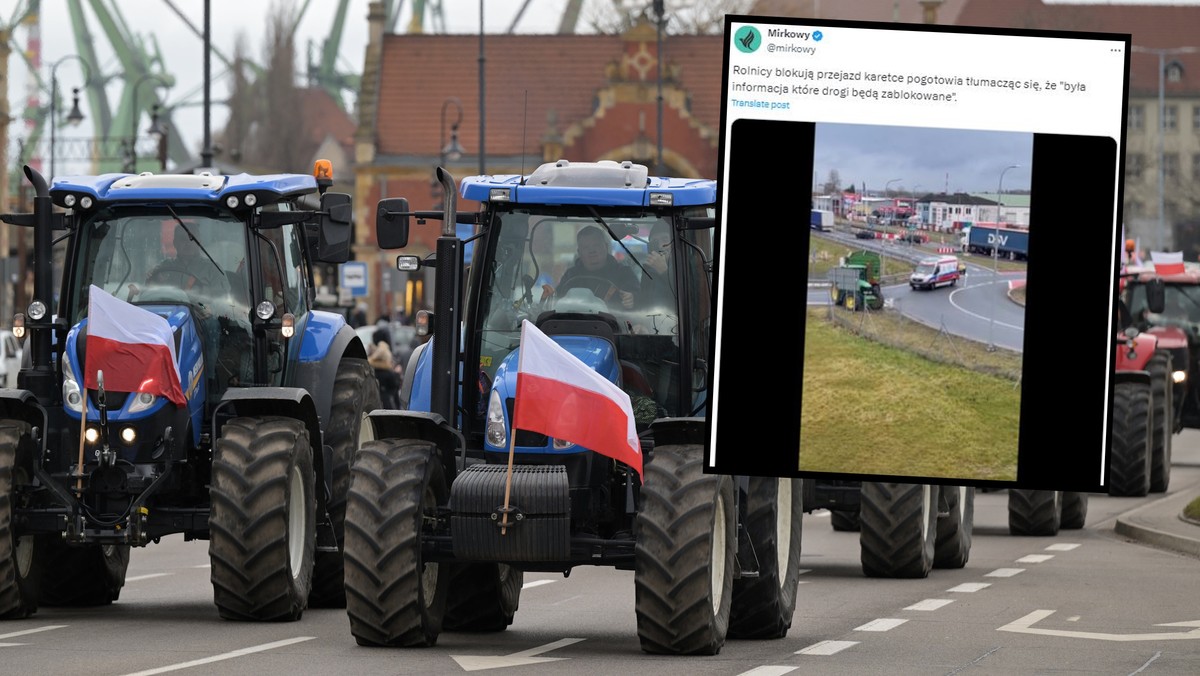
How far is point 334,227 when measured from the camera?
50.4ft

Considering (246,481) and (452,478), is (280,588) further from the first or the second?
(452,478)

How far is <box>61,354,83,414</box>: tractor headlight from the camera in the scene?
1450 cm

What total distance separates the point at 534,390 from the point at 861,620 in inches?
142

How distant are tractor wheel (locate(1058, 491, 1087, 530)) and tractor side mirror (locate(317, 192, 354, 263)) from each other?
11.0 meters

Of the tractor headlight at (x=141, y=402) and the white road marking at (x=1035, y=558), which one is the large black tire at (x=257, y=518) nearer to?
the tractor headlight at (x=141, y=402)

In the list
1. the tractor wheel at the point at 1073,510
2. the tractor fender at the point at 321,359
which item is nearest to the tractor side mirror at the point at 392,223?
the tractor fender at the point at 321,359

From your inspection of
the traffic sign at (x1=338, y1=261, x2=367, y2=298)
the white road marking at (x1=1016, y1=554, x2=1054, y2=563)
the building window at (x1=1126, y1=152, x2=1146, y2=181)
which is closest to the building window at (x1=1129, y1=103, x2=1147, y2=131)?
the building window at (x1=1126, y1=152, x2=1146, y2=181)

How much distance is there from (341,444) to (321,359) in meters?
0.61

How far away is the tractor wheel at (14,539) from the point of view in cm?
1398

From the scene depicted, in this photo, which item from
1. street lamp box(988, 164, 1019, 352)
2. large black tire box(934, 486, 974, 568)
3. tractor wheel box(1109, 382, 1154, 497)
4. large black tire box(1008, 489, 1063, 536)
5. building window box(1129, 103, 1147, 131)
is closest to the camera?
street lamp box(988, 164, 1019, 352)

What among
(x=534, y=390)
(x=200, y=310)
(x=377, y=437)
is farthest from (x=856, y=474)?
(x=200, y=310)

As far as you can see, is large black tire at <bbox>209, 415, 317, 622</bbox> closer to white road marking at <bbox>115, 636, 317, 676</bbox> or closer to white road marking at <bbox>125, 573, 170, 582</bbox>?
white road marking at <bbox>115, 636, 317, 676</bbox>

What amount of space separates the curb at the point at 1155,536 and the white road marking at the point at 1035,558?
1366 mm

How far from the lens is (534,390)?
40.1 ft
